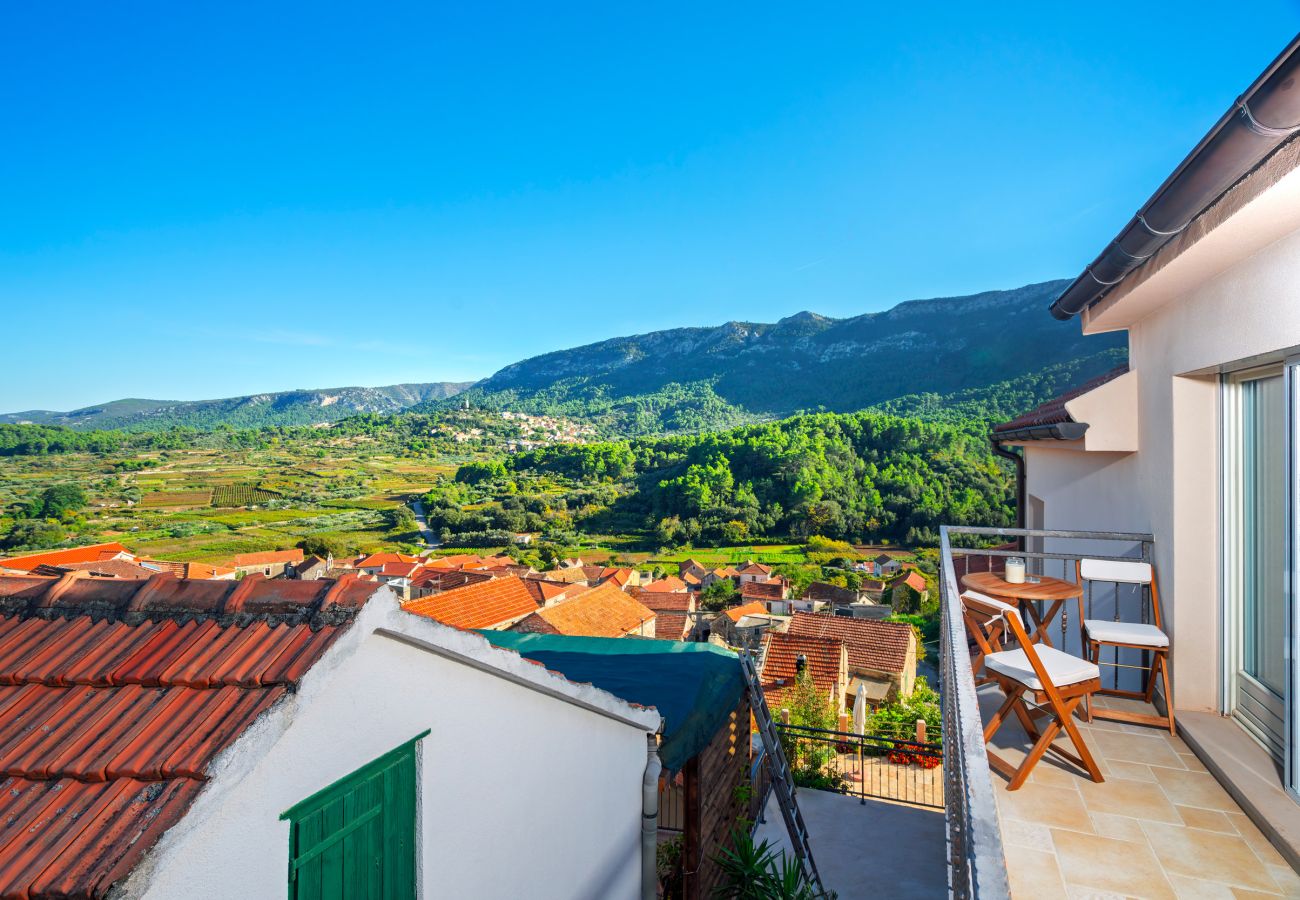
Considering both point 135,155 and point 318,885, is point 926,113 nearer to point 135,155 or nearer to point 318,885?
point 318,885

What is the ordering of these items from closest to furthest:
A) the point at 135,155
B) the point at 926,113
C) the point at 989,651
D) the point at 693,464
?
1. the point at 989,651
2. the point at 926,113
3. the point at 135,155
4. the point at 693,464

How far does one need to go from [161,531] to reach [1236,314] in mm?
86124

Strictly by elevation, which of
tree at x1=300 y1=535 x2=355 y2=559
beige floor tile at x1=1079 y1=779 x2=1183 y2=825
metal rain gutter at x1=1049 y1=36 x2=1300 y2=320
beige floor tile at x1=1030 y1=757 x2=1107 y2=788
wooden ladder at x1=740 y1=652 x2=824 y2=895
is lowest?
tree at x1=300 y1=535 x2=355 y2=559

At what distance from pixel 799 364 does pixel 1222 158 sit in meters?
126

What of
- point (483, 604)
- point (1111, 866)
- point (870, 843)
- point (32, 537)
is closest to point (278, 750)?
point (1111, 866)

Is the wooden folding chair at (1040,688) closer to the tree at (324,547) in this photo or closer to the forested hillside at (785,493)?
the tree at (324,547)

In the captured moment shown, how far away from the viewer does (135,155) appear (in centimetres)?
6706

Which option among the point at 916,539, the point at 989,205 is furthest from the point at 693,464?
the point at 989,205

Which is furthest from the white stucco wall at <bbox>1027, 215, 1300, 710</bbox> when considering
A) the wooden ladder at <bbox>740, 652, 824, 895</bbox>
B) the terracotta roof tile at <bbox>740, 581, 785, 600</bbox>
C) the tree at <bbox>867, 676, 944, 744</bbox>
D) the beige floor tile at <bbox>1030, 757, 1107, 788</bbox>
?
the terracotta roof tile at <bbox>740, 581, 785, 600</bbox>

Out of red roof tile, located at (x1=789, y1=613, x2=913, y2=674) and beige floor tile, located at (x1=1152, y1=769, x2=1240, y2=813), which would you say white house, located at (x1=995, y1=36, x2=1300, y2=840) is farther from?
red roof tile, located at (x1=789, y1=613, x2=913, y2=674)

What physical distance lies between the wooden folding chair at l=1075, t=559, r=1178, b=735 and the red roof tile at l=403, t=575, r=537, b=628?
52.1ft

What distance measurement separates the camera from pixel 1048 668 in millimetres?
3119

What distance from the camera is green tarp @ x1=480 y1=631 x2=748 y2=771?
205 inches

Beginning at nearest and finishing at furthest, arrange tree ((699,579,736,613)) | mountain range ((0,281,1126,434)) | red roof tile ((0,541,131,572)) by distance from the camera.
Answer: red roof tile ((0,541,131,572))
tree ((699,579,736,613))
mountain range ((0,281,1126,434))
